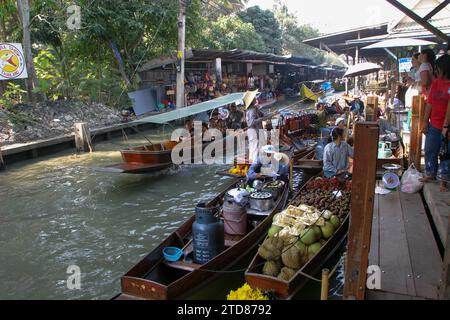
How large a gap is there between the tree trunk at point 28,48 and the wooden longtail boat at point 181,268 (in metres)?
13.9

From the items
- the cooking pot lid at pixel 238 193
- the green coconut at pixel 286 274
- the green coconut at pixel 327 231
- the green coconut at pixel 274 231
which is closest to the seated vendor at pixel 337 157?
the cooking pot lid at pixel 238 193

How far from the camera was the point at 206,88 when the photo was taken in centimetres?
2492

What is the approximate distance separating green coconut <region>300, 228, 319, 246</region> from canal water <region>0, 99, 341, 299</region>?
0.54 m

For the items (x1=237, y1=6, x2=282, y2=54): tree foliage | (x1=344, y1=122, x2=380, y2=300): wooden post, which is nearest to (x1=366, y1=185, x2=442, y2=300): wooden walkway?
(x1=344, y1=122, x2=380, y2=300): wooden post

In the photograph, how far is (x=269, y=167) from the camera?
8320mm

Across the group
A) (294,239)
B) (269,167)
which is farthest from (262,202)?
(269,167)

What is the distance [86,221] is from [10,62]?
8.62 m

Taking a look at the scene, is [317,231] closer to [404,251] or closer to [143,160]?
[404,251]

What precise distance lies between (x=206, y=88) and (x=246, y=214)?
1948 cm

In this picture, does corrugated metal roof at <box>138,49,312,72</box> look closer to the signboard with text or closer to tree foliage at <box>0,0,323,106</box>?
tree foliage at <box>0,0,323,106</box>

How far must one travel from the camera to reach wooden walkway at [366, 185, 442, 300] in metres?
3.82
